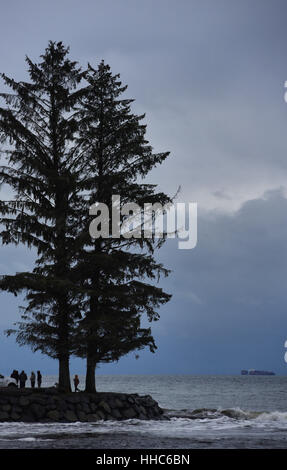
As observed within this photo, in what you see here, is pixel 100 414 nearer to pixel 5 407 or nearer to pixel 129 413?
pixel 129 413

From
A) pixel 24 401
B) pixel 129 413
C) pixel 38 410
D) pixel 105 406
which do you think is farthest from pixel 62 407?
pixel 129 413

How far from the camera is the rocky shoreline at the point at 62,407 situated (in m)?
24.2

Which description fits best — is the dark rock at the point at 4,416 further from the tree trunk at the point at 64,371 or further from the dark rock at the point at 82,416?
the tree trunk at the point at 64,371

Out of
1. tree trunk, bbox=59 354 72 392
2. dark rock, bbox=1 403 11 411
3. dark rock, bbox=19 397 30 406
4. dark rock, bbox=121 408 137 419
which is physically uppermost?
tree trunk, bbox=59 354 72 392

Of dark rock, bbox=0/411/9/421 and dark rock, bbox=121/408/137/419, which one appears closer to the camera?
dark rock, bbox=0/411/9/421

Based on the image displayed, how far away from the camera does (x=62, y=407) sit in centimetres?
2477

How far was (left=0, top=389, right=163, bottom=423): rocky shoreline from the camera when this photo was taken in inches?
951

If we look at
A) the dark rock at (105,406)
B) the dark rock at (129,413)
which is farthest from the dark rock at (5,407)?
the dark rock at (129,413)

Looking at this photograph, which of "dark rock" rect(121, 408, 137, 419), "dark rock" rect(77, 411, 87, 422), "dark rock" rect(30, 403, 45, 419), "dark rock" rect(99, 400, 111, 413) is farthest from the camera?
"dark rock" rect(121, 408, 137, 419)

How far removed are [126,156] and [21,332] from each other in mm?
10368

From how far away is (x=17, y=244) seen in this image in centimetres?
2709

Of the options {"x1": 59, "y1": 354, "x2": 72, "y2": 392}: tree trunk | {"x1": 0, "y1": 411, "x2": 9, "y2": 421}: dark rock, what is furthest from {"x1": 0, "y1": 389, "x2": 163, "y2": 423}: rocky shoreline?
{"x1": 59, "y1": 354, "x2": 72, "y2": 392}: tree trunk

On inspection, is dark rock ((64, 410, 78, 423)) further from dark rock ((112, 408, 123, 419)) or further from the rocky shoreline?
dark rock ((112, 408, 123, 419))
